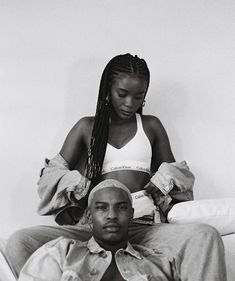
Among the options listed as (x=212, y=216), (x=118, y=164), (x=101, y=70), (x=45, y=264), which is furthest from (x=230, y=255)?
(x=101, y=70)

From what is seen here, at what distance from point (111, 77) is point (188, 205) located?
0.59 meters

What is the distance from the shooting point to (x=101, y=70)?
2.56 m

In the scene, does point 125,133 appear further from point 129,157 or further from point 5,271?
point 5,271

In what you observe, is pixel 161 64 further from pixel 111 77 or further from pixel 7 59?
pixel 7 59

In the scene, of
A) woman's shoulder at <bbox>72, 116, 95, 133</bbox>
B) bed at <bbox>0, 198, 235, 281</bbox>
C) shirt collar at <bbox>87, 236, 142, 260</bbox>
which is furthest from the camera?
woman's shoulder at <bbox>72, 116, 95, 133</bbox>

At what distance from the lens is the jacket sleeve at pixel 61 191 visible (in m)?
2.03

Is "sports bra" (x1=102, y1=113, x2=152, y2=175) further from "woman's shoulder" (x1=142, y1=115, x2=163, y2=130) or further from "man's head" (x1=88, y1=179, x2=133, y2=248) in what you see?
"man's head" (x1=88, y1=179, x2=133, y2=248)

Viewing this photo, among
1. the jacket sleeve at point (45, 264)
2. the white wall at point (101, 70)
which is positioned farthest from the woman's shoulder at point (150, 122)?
the jacket sleeve at point (45, 264)

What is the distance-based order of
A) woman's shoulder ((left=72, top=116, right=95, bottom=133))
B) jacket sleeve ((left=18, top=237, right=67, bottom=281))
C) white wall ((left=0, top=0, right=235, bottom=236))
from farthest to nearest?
1. white wall ((left=0, top=0, right=235, bottom=236))
2. woman's shoulder ((left=72, top=116, right=95, bottom=133))
3. jacket sleeve ((left=18, top=237, right=67, bottom=281))

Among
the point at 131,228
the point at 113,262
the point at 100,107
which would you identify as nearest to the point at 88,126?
the point at 100,107

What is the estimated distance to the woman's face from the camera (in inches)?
84.5

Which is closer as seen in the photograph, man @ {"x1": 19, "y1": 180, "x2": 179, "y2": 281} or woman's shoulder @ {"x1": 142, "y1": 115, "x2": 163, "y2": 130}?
man @ {"x1": 19, "y1": 180, "x2": 179, "y2": 281}

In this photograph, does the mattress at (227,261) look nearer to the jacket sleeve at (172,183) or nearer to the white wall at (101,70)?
the jacket sleeve at (172,183)

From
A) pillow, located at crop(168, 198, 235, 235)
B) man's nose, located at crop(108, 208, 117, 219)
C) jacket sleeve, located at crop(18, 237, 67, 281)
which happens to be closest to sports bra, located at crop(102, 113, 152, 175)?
pillow, located at crop(168, 198, 235, 235)
